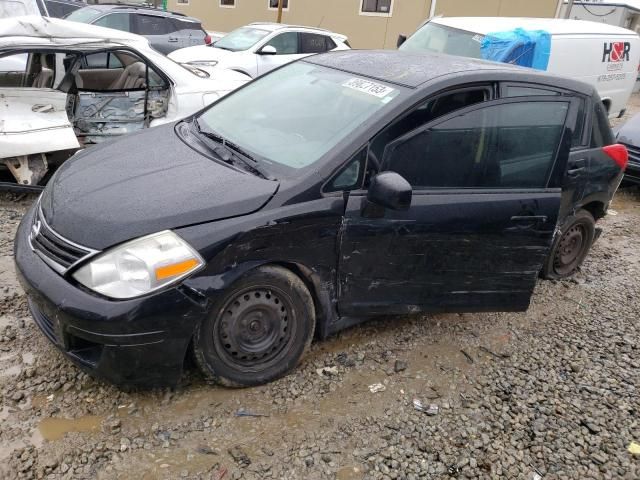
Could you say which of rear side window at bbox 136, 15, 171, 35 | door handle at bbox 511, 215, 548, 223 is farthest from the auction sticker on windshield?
rear side window at bbox 136, 15, 171, 35

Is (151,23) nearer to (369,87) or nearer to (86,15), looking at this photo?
(86,15)

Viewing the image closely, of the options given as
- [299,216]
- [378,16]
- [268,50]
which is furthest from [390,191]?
[378,16]

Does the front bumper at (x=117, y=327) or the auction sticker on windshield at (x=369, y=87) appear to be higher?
the auction sticker on windshield at (x=369, y=87)

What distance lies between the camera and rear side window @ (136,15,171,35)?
11812 millimetres

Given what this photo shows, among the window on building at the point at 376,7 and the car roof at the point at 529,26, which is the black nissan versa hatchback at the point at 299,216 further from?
the window on building at the point at 376,7

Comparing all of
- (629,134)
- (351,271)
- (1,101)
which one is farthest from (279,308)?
(629,134)

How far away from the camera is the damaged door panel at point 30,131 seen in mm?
4699

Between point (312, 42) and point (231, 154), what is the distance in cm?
905

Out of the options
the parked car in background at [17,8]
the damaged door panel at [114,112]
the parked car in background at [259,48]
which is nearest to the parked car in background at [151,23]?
the parked car in background at [259,48]

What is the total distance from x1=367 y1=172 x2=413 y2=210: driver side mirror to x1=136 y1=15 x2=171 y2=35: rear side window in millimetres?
10916

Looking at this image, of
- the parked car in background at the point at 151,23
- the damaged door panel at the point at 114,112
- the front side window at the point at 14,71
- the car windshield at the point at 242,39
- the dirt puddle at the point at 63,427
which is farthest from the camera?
the parked car in background at the point at 151,23

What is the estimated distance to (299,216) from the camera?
2.66 m

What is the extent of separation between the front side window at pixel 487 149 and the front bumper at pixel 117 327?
1355mm

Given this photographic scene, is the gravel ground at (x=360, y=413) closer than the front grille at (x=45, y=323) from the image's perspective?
Yes
